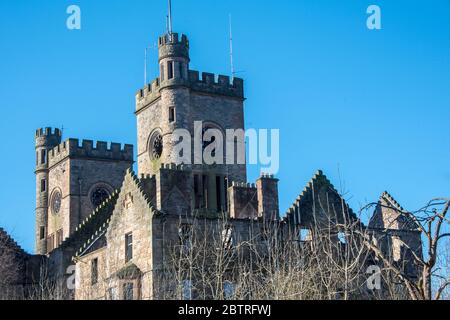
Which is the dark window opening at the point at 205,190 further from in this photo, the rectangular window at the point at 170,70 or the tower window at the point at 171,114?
the rectangular window at the point at 170,70

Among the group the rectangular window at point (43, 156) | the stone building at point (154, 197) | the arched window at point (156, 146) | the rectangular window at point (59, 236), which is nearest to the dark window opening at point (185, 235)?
the stone building at point (154, 197)

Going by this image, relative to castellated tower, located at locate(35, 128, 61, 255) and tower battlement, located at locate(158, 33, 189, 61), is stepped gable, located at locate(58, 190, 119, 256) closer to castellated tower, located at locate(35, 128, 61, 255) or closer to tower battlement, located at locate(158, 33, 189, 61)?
tower battlement, located at locate(158, 33, 189, 61)

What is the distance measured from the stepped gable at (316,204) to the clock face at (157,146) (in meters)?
18.4

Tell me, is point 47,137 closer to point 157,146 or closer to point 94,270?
point 157,146

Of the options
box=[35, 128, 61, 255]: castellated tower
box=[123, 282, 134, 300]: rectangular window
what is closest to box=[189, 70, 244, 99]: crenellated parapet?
box=[35, 128, 61, 255]: castellated tower

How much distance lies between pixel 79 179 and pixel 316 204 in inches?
1252

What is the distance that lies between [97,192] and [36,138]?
37.4 ft

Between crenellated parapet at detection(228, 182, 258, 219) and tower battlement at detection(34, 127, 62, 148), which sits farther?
tower battlement at detection(34, 127, 62, 148)

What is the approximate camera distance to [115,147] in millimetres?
75375

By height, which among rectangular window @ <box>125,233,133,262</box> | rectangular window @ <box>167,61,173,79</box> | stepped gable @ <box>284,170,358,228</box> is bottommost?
rectangular window @ <box>125,233,133,262</box>

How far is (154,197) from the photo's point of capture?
49438mm

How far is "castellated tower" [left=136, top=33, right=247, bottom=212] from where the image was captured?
6100cm
